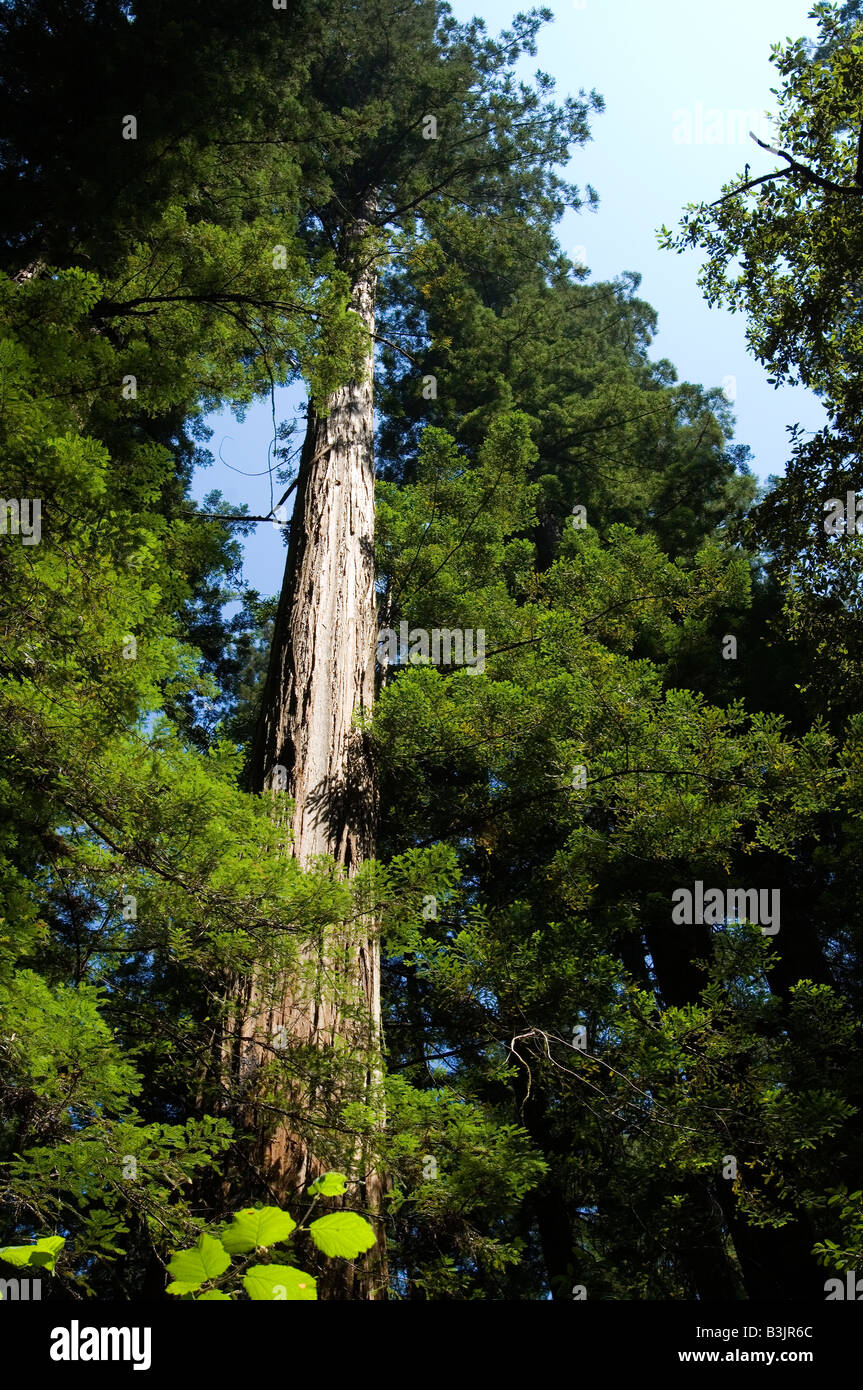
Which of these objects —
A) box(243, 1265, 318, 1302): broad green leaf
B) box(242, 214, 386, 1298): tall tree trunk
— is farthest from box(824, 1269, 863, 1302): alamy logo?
box(243, 1265, 318, 1302): broad green leaf

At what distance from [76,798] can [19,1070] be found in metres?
0.89

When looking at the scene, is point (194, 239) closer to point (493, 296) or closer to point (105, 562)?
point (105, 562)

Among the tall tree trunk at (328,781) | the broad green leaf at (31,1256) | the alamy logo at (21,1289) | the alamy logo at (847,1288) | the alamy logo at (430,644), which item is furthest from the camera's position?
the alamy logo at (430,644)

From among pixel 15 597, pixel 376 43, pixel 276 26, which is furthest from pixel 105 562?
pixel 376 43

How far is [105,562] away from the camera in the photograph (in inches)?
128

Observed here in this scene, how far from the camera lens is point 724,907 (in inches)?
254

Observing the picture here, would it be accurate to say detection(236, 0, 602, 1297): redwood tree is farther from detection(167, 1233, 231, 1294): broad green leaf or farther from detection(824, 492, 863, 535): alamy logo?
detection(824, 492, 863, 535): alamy logo

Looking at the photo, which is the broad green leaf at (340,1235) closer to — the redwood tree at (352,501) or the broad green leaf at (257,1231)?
the broad green leaf at (257,1231)

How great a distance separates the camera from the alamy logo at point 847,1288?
3857mm

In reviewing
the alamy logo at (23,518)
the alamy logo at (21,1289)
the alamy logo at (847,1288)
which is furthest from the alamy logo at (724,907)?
the alamy logo at (23,518)

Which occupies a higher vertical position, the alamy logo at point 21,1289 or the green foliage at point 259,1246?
the green foliage at point 259,1246
